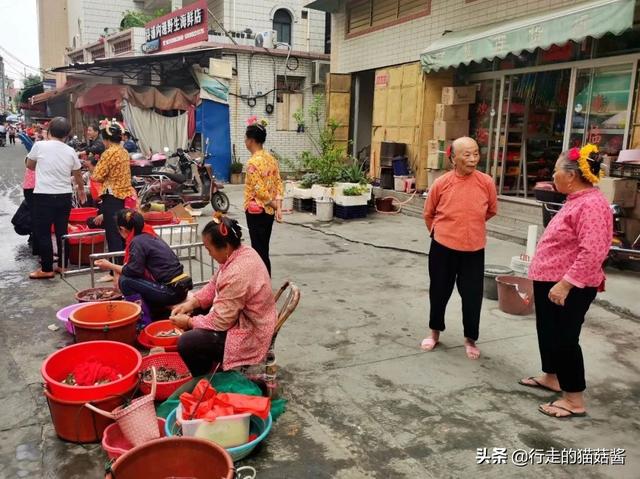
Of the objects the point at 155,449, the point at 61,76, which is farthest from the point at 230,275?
the point at 61,76

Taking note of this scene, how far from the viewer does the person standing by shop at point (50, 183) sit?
6051 millimetres

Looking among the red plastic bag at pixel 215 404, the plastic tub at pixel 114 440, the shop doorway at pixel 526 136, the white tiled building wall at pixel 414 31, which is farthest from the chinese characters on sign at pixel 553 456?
the shop doorway at pixel 526 136

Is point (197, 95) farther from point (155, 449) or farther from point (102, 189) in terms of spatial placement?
point (155, 449)

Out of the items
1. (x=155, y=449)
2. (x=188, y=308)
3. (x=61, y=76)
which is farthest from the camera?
(x=61, y=76)

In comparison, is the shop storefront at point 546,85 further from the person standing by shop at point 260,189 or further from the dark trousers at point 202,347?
the dark trousers at point 202,347

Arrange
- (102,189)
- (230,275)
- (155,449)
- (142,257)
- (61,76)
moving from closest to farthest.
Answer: (155,449) → (230,275) → (142,257) → (102,189) → (61,76)

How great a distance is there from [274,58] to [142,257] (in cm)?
1294

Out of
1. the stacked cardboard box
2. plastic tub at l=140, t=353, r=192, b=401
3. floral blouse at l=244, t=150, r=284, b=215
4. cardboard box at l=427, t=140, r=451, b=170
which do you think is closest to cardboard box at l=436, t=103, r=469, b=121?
the stacked cardboard box

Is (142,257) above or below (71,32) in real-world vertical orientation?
below

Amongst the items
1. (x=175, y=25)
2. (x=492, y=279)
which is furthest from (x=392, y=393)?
(x=175, y=25)

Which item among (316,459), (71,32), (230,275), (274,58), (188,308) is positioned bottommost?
(316,459)

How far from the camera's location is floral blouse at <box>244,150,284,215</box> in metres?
5.50

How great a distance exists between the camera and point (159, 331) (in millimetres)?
4398

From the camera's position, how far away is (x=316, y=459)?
300 cm
